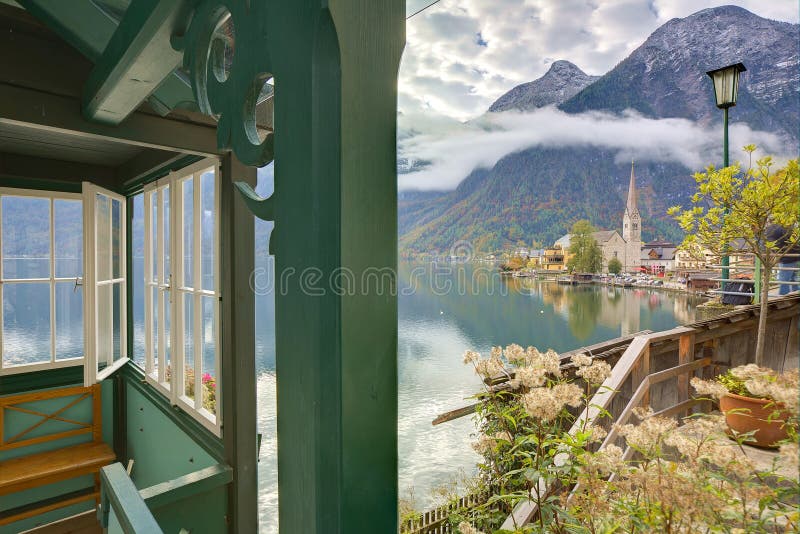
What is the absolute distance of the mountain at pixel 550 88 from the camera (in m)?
3.12

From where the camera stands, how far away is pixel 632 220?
2094mm

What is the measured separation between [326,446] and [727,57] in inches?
80.8

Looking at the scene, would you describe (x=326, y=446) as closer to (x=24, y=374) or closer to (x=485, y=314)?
(x=485, y=314)

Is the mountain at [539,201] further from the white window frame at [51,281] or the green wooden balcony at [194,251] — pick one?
the white window frame at [51,281]

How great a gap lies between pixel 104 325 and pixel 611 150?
10.5 ft

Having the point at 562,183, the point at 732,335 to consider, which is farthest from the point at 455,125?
the point at 732,335

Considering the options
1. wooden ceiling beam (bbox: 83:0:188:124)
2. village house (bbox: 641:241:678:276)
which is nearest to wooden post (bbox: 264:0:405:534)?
wooden ceiling beam (bbox: 83:0:188:124)

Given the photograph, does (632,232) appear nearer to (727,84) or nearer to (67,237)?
(727,84)

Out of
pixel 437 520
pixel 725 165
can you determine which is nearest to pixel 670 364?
pixel 725 165

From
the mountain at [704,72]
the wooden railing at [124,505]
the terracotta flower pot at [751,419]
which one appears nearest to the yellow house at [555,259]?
the mountain at [704,72]

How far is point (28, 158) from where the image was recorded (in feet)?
8.63

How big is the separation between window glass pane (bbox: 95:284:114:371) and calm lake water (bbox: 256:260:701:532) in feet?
2.93

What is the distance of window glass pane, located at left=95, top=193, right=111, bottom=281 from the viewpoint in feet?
7.43

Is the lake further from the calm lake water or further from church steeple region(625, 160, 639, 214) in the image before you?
church steeple region(625, 160, 639, 214)
